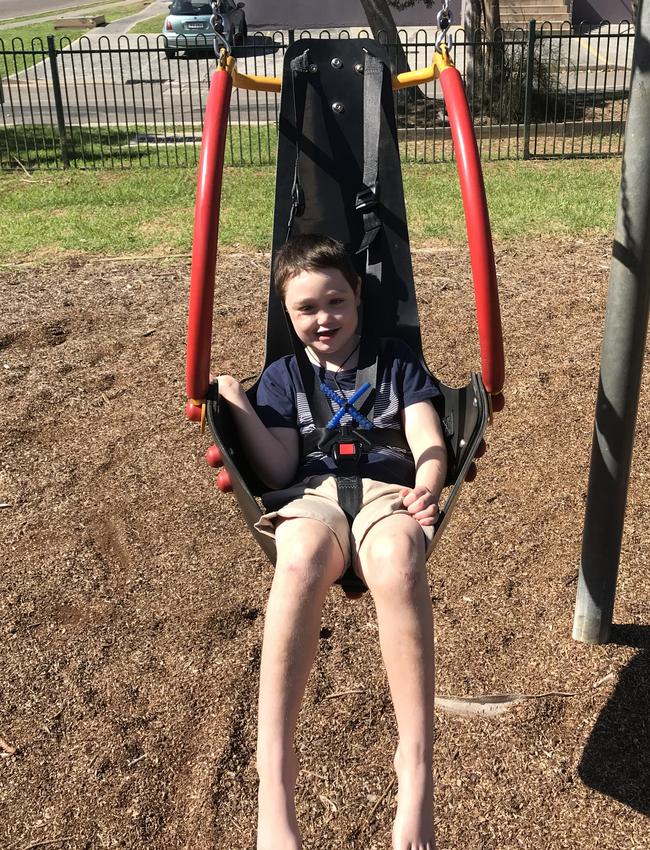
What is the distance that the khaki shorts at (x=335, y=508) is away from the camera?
7.30 feet

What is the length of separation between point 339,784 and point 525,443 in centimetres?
207

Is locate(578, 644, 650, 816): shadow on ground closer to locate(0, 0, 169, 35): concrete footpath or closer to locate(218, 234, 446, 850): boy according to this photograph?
locate(218, 234, 446, 850): boy

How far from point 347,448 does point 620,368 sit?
0.83m

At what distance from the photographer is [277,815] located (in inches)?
74.7

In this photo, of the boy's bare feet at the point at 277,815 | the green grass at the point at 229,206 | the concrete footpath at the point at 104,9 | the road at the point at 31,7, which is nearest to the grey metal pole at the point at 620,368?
the boy's bare feet at the point at 277,815

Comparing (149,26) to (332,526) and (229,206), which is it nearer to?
(229,206)

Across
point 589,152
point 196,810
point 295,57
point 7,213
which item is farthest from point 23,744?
point 589,152

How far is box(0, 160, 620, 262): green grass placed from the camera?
7.21 m

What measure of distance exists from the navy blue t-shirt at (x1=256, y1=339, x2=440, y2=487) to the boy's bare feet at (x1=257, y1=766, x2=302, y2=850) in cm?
83

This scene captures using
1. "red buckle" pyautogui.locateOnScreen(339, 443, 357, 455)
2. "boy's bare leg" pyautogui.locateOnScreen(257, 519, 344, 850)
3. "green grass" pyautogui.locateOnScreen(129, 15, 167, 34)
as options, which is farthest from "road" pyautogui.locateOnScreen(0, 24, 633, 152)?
"boy's bare leg" pyautogui.locateOnScreen(257, 519, 344, 850)

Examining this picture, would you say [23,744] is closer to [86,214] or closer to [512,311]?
[512,311]

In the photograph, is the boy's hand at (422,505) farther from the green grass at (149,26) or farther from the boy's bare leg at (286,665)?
the green grass at (149,26)

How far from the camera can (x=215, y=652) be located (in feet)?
10.4

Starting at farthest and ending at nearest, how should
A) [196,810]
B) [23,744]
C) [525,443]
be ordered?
[525,443], [23,744], [196,810]
